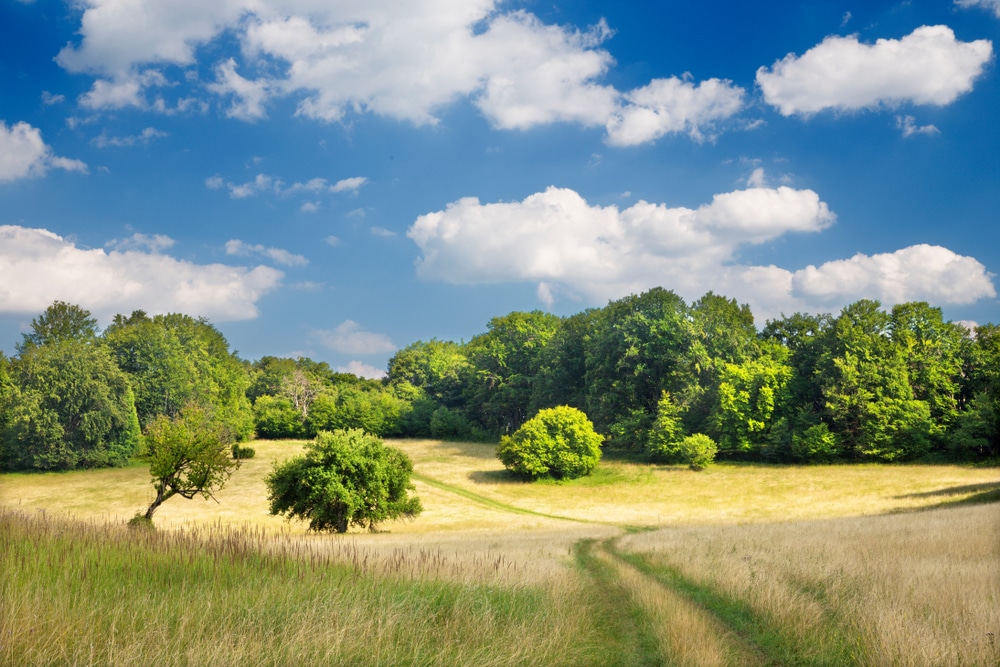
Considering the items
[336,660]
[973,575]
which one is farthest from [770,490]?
[336,660]

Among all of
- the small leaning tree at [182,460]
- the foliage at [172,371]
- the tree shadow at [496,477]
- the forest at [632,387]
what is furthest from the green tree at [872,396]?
the foliage at [172,371]

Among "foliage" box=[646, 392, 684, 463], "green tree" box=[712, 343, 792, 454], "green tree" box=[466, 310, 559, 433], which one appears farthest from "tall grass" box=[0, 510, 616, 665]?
"green tree" box=[466, 310, 559, 433]

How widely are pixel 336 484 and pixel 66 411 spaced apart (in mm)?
49382

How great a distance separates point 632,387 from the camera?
73.6m

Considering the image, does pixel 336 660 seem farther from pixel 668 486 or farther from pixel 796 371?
pixel 796 371

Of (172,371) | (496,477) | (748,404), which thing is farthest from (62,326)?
(748,404)

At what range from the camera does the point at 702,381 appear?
70.1 m

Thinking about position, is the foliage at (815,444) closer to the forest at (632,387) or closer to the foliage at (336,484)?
the forest at (632,387)

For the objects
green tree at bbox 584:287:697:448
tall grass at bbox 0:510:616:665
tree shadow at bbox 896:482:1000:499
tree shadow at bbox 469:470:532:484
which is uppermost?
green tree at bbox 584:287:697:448

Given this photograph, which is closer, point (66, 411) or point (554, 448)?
point (554, 448)

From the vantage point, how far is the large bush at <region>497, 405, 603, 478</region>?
6094cm

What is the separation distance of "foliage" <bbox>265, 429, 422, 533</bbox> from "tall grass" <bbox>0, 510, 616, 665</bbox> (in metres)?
26.3

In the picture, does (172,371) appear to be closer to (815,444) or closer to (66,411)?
(66,411)

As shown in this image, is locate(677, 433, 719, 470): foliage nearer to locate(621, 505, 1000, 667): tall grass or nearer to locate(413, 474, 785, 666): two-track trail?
locate(621, 505, 1000, 667): tall grass
